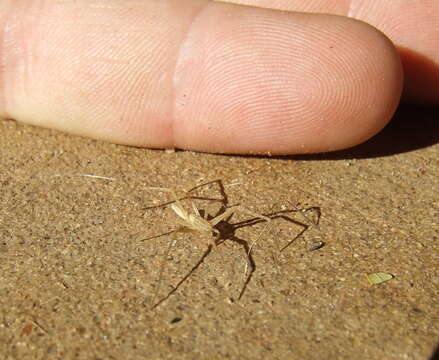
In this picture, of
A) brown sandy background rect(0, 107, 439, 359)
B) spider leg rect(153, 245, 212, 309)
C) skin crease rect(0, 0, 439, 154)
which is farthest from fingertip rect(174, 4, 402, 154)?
spider leg rect(153, 245, 212, 309)

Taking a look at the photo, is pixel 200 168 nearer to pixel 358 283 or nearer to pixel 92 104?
pixel 92 104

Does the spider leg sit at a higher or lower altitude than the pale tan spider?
lower

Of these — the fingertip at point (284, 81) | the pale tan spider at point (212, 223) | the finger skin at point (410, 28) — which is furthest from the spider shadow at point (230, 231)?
the finger skin at point (410, 28)

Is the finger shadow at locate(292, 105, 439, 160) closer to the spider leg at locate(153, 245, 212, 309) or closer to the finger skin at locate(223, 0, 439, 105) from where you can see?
the finger skin at locate(223, 0, 439, 105)

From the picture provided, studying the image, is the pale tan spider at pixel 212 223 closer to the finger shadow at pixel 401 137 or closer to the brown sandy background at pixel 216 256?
the brown sandy background at pixel 216 256

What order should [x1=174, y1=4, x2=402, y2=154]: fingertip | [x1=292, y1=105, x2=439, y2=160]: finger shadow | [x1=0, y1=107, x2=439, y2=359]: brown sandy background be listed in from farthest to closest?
[x1=292, y1=105, x2=439, y2=160]: finger shadow
[x1=174, y1=4, x2=402, y2=154]: fingertip
[x1=0, y1=107, x2=439, y2=359]: brown sandy background

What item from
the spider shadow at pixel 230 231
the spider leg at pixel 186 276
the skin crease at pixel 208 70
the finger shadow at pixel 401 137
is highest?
the skin crease at pixel 208 70

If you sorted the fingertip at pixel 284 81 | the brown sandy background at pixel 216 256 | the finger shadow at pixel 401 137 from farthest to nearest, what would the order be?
the finger shadow at pixel 401 137 → the fingertip at pixel 284 81 → the brown sandy background at pixel 216 256

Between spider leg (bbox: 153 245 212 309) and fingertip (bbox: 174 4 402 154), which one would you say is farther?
fingertip (bbox: 174 4 402 154)

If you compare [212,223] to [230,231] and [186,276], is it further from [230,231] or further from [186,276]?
[186,276]
